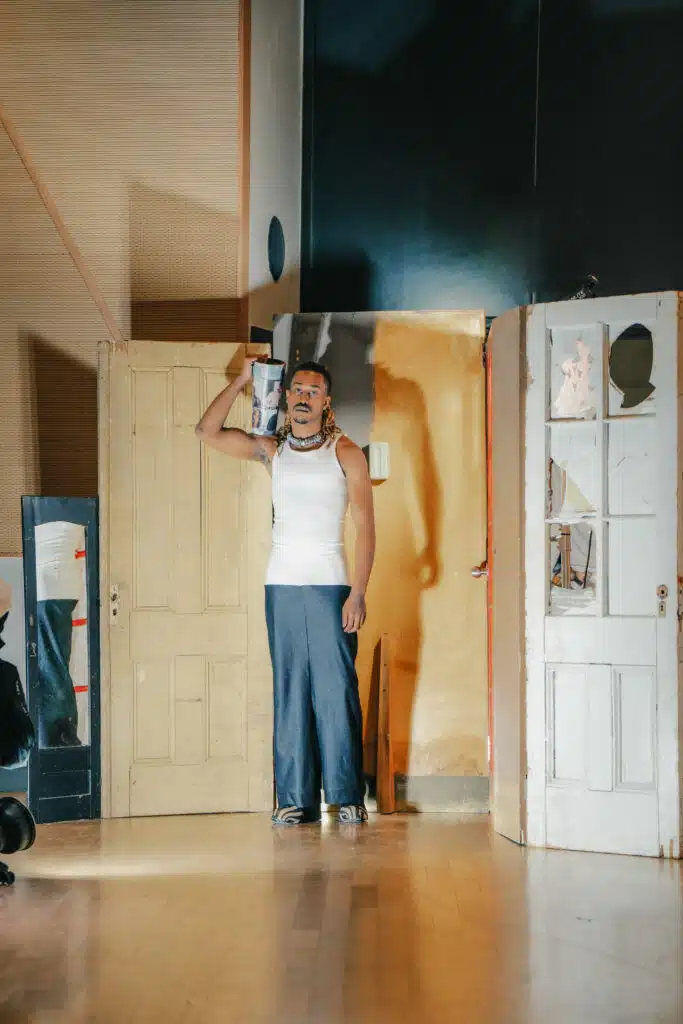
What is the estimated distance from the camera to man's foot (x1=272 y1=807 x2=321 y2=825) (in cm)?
509

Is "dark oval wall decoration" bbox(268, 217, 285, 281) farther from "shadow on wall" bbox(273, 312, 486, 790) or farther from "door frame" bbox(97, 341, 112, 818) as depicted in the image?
"door frame" bbox(97, 341, 112, 818)

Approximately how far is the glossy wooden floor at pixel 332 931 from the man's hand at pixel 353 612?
2.68ft

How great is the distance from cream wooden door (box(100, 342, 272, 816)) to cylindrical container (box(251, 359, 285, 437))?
0.48 ft

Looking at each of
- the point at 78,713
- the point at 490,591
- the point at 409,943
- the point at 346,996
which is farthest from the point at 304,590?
the point at 346,996

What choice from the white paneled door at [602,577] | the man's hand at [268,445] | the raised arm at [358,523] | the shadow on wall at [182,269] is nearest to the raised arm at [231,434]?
the man's hand at [268,445]

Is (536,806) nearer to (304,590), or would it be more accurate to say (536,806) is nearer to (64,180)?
(304,590)

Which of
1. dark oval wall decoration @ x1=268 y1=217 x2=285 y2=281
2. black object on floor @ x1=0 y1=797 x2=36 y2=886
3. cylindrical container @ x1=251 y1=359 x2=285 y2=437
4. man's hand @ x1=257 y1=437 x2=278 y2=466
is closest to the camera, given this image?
black object on floor @ x1=0 y1=797 x2=36 y2=886

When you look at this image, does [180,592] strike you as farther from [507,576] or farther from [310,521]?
[507,576]

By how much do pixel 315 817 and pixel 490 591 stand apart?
3.84 feet

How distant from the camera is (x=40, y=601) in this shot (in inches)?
203

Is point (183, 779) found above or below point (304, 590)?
below

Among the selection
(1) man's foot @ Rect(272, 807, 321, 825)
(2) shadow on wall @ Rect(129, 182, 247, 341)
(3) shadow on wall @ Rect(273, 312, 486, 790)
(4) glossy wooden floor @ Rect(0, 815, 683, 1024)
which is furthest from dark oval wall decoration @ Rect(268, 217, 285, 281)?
(4) glossy wooden floor @ Rect(0, 815, 683, 1024)

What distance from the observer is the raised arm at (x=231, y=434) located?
5117mm

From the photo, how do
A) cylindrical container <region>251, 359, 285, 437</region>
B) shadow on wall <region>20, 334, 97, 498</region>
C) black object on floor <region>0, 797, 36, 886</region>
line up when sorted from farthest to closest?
shadow on wall <region>20, 334, 97, 498</region>, cylindrical container <region>251, 359, 285, 437</region>, black object on floor <region>0, 797, 36, 886</region>
